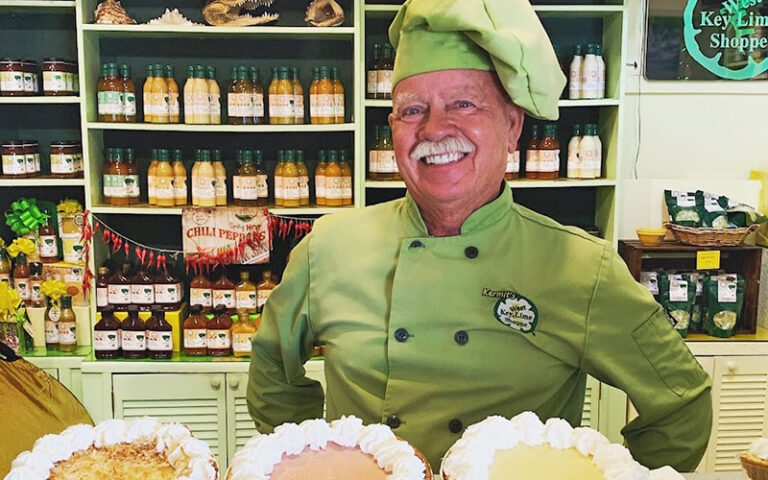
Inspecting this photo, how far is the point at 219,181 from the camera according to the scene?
316 cm

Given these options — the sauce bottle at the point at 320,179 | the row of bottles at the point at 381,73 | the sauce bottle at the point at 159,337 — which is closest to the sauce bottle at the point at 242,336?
the sauce bottle at the point at 159,337

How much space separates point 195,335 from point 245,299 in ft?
0.84

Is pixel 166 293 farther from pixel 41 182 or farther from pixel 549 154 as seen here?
pixel 549 154

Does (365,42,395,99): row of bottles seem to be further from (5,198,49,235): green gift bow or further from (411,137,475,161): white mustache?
(411,137,475,161): white mustache

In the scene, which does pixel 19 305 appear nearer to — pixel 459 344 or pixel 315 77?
pixel 315 77

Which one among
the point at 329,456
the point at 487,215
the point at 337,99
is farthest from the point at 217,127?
the point at 329,456

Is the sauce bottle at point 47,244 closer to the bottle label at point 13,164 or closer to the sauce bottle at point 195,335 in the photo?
A: the bottle label at point 13,164

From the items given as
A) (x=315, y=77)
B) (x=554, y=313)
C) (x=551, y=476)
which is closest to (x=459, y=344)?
(x=554, y=313)

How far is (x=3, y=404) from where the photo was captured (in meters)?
2.10

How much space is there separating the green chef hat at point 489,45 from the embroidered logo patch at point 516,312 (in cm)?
34

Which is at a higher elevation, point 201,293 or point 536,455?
point 536,455

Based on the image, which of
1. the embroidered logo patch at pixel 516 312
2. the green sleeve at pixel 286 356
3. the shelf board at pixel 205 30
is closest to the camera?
the embroidered logo patch at pixel 516 312

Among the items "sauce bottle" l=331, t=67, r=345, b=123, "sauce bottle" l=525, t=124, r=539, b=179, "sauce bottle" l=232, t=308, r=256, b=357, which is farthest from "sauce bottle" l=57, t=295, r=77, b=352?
"sauce bottle" l=525, t=124, r=539, b=179

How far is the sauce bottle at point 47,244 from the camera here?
323cm
